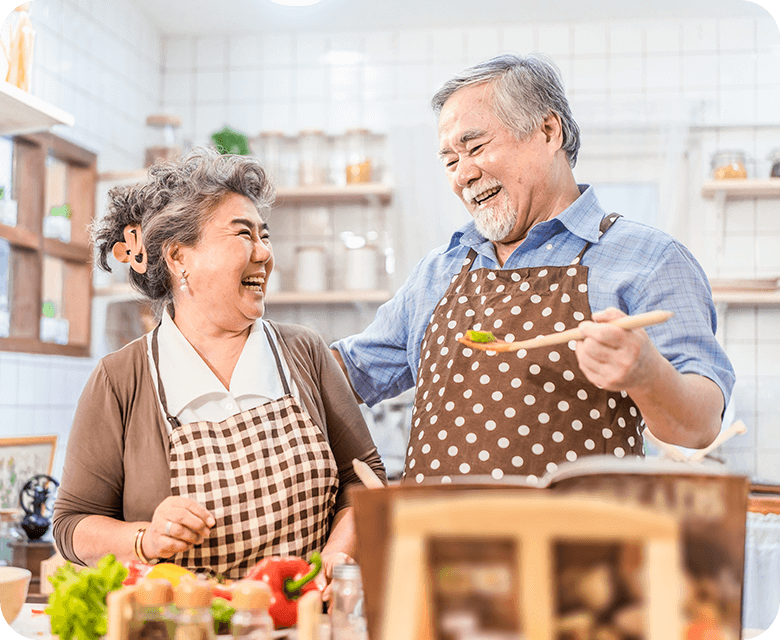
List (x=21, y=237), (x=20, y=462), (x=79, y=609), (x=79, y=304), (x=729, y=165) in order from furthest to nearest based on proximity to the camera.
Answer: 1. (x=729, y=165)
2. (x=79, y=304)
3. (x=21, y=237)
4. (x=20, y=462)
5. (x=79, y=609)

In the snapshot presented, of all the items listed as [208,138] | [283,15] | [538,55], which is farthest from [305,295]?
[538,55]

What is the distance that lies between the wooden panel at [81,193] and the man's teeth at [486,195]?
264 centimetres

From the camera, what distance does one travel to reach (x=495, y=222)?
54.3 inches

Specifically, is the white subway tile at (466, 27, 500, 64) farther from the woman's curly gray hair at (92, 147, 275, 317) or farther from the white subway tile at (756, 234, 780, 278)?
the woman's curly gray hair at (92, 147, 275, 317)

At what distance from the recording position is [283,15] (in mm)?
4027

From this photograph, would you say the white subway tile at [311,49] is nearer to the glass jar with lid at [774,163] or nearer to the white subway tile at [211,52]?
the white subway tile at [211,52]

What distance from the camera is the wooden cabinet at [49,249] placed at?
10.1 feet

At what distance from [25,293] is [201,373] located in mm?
2103

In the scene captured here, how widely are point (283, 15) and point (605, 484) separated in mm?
3957

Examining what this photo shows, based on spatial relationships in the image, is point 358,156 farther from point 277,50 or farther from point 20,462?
point 20,462

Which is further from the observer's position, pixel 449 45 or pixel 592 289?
pixel 449 45

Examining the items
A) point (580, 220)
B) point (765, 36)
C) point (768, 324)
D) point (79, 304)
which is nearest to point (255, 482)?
point (580, 220)

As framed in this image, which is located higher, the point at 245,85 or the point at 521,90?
the point at 245,85

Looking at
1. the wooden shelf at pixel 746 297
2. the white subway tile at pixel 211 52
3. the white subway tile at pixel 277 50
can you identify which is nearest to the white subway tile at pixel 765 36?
the wooden shelf at pixel 746 297
